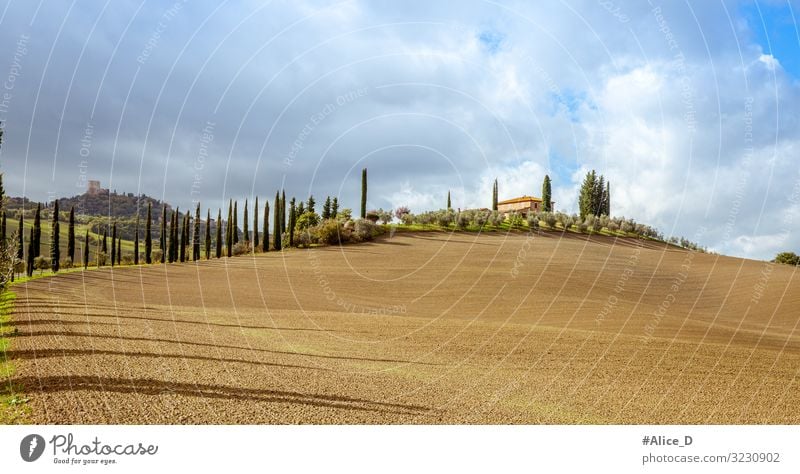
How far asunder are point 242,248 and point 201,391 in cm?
6603

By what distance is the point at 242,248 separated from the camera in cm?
7900

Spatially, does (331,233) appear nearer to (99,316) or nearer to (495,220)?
(495,220)

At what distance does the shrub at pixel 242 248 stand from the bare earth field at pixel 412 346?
61.6 feet

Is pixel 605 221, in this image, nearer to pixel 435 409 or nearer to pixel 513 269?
pixel 513 269

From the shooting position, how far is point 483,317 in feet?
117

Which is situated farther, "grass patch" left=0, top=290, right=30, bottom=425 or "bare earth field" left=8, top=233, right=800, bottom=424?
"bare earth field" left=8, top=233, right=800, bottom=424

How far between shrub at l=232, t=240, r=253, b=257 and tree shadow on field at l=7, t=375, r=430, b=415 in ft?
205

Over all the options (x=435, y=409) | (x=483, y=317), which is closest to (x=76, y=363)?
(x=435, y=409)

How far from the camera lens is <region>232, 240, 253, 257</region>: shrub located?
7787 centimetres

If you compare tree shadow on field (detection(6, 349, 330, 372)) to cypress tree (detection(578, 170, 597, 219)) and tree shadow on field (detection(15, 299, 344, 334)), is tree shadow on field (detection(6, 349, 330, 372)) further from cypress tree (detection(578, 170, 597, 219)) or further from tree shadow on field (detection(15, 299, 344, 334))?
cypress tree (detection(578, 170, 597, 219))

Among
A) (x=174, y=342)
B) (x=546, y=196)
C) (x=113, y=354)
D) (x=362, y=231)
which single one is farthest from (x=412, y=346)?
(x=546, y=196)

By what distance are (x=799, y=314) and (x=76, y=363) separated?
153ft

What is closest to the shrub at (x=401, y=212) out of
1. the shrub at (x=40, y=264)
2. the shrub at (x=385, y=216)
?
the shrub at (x=385, y=216)

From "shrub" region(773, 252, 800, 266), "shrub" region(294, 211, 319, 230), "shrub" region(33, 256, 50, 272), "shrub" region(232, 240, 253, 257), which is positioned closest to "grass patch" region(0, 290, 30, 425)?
"shrub" region(232, 240, 253, 257)
